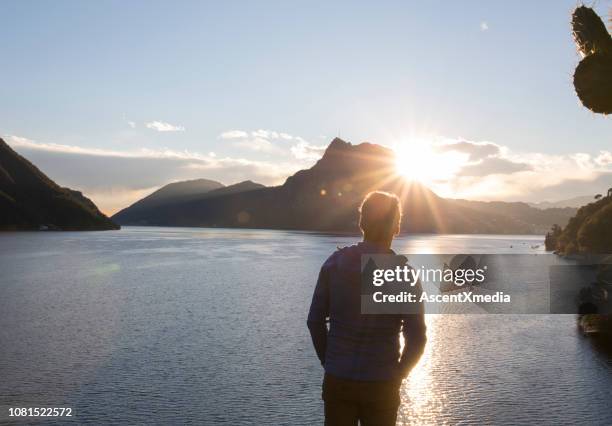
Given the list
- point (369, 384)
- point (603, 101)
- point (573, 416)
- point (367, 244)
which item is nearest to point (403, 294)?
point (367, 244)

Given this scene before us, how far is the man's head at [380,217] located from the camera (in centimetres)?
526

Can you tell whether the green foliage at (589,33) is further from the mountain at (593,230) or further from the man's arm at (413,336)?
the mountain at (593,230)

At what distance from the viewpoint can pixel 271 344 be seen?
3216 cm

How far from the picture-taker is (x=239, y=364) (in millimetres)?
27078

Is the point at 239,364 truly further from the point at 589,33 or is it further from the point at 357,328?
the point at 357,328

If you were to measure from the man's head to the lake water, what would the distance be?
15.4 m

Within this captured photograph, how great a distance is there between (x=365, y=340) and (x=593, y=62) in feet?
27.7

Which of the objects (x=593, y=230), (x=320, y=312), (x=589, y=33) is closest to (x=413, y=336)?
(x=320, y=312)

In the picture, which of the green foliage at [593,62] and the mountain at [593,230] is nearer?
the green foliage at [593,62]

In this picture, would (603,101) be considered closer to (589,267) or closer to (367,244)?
(367,244)

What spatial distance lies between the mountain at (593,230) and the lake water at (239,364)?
7980cm

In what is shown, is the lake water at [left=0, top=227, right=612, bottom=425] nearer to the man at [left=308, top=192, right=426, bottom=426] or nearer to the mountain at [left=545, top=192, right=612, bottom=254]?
the man at [left=308, top=192, right=426, bottom=426]

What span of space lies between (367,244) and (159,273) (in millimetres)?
75005

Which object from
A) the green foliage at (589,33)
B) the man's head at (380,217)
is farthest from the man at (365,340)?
the green foliage at (589,33)
